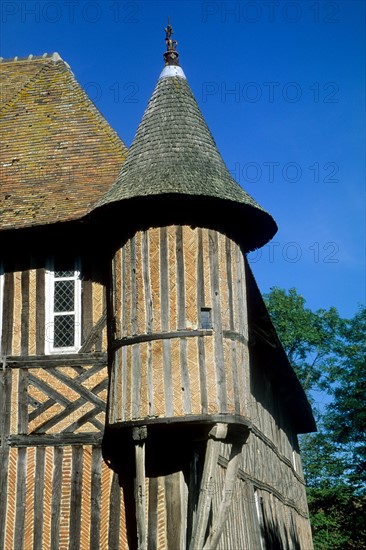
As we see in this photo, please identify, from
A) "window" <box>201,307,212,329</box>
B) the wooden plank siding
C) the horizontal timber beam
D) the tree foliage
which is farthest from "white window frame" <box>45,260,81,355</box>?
the tree foliage

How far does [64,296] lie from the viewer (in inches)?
438

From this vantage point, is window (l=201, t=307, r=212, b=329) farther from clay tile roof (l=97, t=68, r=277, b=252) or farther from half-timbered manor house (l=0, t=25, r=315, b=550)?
clay tile roof (l=97, t=68, r=277, b=252)

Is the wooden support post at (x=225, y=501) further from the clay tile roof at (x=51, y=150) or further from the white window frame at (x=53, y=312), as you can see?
the clay tile roof at (x=51, y=150)

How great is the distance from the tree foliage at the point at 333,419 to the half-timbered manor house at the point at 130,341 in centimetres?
1959

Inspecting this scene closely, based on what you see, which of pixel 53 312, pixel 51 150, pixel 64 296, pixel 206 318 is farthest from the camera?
pixel 51 150

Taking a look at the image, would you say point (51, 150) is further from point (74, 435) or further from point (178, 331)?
point (74, 435)

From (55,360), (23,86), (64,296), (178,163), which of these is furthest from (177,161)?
(23,86)

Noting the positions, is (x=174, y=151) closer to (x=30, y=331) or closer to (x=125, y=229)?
(x=125, y=229)

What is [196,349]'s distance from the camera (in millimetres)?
9836

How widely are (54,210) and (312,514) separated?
81.4ft

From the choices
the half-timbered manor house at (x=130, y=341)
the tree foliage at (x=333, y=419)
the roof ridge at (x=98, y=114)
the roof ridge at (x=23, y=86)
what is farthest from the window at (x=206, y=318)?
the tree foliage at (x=333, y=419)

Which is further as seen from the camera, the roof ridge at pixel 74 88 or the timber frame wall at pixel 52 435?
the roof ridge at pixel 74 88

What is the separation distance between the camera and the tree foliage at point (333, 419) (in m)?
30.5

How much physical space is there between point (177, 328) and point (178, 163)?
2.47 metres
